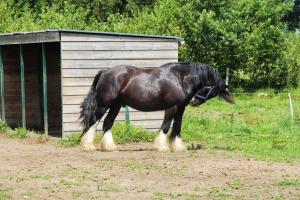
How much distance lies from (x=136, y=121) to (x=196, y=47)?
1368 centimetres

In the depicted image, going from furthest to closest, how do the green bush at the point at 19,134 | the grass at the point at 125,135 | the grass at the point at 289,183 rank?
the green bush at the point at 19,134 < the grass at the point at 125,135 < the grass at the point at 289,183

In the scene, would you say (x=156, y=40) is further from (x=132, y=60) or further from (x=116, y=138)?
(x=116, y=138)

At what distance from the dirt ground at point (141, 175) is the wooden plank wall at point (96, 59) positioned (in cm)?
155

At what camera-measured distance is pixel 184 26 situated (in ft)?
92.2

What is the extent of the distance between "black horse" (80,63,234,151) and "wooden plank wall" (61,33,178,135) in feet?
4.37

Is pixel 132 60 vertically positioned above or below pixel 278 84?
above

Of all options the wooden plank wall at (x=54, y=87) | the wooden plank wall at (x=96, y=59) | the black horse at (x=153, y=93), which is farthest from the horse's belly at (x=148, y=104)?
the wooden plank wall at (x=54, y=87)

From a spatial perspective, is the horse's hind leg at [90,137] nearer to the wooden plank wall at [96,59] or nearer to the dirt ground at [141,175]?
the dirt ground at [141,175]

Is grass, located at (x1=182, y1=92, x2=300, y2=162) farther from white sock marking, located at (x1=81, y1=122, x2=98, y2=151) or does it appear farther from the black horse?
white sock marking, located at (x1=81, y1=122, x2=98, y2=151)

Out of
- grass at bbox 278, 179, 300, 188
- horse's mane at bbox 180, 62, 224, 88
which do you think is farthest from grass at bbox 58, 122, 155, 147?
grass at bbox 278, 179, 300, 188

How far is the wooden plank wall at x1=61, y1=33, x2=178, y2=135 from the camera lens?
13758 millimetres

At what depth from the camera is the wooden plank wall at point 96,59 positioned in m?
13.8

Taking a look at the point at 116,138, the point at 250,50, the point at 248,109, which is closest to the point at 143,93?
the point at 116,138

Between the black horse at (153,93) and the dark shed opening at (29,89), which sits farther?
the dark shed opening at (29,89)
